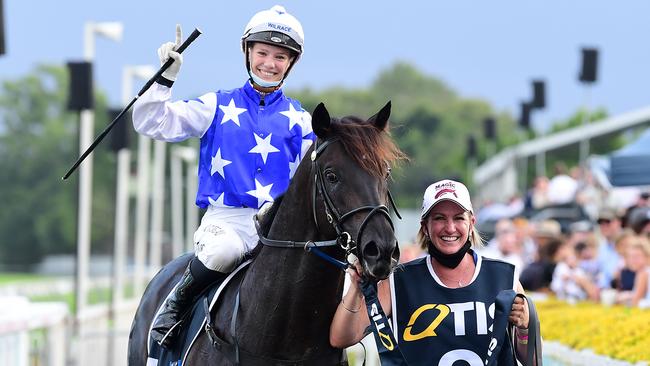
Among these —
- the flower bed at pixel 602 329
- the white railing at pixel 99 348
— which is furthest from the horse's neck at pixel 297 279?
the white railing at pixel 99 348

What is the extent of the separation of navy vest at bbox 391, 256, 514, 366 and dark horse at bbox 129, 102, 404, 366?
0.34m

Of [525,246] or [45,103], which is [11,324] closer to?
[525,246]

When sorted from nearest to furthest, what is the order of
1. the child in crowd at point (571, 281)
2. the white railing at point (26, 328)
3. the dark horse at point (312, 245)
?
the dark horse at point (312, 245) → the white railing at point (26, 328) → the child in crowd at point (571, 281)

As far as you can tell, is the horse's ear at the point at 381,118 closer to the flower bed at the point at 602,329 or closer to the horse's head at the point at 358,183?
the horse's head at the point at 358,183

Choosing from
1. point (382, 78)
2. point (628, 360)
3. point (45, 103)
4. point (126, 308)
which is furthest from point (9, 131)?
point (628, 360)

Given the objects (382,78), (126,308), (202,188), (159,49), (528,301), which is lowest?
(126,308)

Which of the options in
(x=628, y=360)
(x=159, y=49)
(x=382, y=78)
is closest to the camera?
(x=159, y=49)

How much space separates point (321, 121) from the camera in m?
5.46

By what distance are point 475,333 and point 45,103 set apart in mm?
105738

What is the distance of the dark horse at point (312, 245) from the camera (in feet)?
17.1

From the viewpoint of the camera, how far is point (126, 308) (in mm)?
25812

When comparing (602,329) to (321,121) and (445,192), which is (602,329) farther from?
(321,121)

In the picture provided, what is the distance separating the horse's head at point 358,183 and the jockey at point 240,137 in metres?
0.66

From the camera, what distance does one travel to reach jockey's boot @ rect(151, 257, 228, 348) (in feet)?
20.1
